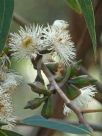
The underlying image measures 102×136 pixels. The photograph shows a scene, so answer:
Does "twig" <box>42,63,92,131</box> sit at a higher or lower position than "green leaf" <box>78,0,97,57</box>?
lower

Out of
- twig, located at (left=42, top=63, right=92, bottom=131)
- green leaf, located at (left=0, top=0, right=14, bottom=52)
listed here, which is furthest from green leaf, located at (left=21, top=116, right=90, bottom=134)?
green leaf, located at (left=0, top=0, right=14, bottom=52)

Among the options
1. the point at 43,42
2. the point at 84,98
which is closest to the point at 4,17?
the point at 43,42

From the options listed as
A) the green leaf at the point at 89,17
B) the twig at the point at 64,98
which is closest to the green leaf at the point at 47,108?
the twig at the point at 64,98

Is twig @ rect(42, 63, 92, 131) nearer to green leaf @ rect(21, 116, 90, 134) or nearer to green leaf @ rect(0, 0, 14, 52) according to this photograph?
green leaf @ rect(21, 116, 90, 134)

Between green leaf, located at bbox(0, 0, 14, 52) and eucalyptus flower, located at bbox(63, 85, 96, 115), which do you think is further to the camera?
eucalyptus flower, located at bbox(63, 85, 96, 115)

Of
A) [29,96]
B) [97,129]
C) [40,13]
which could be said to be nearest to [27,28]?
[97,129]

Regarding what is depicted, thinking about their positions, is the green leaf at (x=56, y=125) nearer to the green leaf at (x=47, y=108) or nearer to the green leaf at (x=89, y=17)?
the green leaf at (x=47, y=108)

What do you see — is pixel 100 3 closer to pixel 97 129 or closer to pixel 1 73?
pixel 97 129
